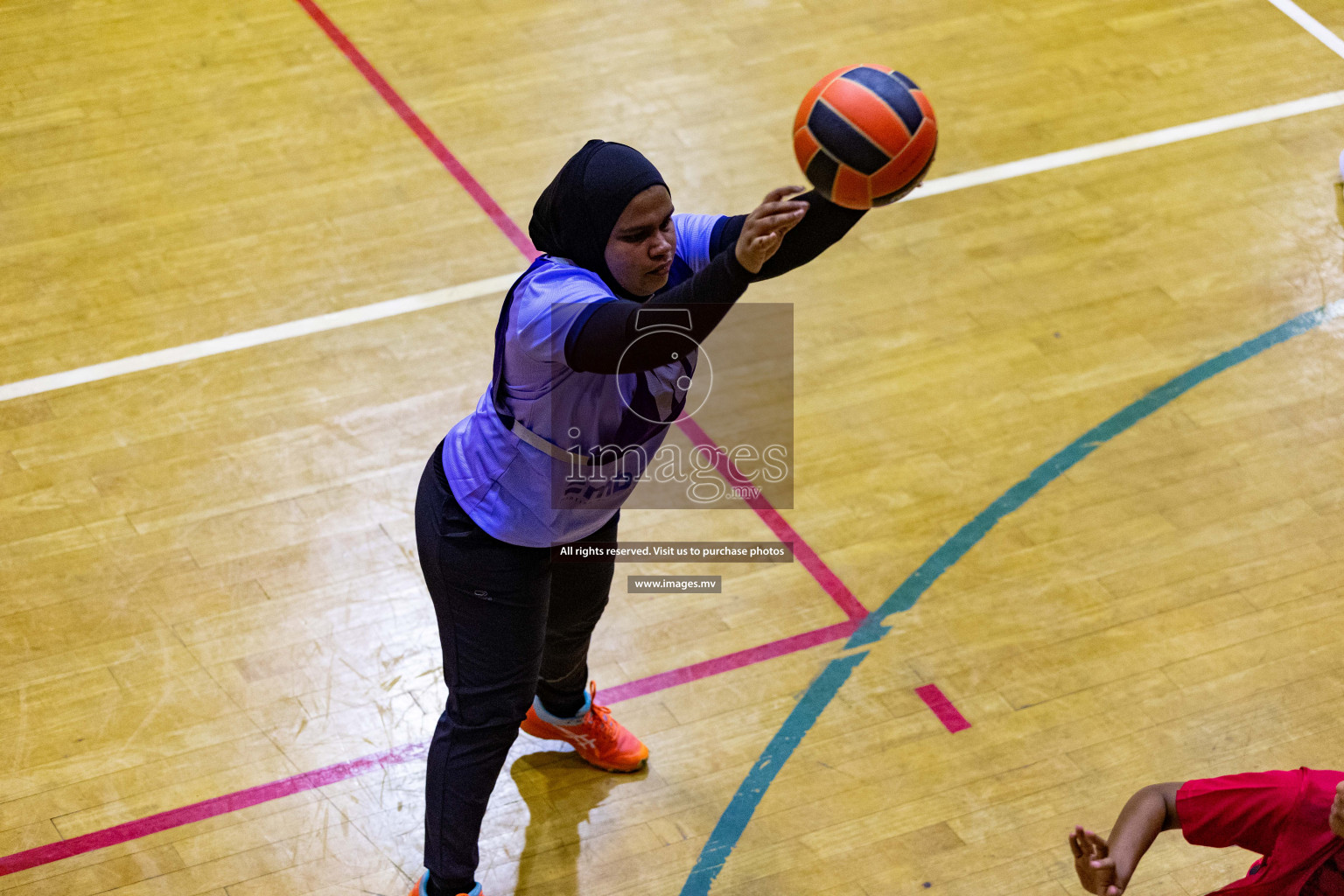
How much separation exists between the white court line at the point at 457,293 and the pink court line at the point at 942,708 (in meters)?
2.62

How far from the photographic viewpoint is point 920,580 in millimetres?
4844

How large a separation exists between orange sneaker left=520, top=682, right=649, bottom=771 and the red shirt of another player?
1697 millimetres

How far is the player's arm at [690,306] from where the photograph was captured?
2.70m

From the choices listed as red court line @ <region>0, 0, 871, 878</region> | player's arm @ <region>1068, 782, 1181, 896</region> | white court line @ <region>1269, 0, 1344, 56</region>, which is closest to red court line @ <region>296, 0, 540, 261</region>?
red court line @ <region>0, 0, 871, 878</region>

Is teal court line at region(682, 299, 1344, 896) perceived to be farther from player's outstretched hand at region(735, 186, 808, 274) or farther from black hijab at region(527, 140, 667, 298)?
player's outstretched hand at region(735, 186, 808, 274)

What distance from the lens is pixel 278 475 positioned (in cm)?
512

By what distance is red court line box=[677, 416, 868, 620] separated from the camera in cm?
479

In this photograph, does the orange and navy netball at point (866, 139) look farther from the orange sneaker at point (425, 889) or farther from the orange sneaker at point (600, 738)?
the orange sneaker at point (425, 889)

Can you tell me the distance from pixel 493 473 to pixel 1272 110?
561cm

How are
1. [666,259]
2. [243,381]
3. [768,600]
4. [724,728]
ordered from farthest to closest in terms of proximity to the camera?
[243,381], [768,600], [724,728], [666,259]

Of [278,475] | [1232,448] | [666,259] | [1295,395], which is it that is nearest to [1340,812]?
[666,259]

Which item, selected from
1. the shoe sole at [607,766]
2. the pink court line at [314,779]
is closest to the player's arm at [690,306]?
the shoe sole at [607,766]

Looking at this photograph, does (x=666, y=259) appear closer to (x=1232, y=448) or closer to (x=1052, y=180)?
(x=1232, y=448)

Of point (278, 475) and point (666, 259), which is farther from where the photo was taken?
point (278, 475)
